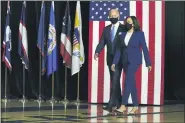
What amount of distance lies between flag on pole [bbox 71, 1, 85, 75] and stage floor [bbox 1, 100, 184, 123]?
71cm

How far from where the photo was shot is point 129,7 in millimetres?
10461

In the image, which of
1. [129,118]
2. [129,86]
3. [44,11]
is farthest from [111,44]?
[44,11]

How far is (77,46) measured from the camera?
35.2 ft

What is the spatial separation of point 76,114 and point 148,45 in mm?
2231

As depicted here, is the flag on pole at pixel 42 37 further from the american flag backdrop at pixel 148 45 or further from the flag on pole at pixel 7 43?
the american flag backdrop at pixel 148 45

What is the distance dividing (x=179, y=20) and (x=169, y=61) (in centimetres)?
78

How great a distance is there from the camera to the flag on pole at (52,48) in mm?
10828

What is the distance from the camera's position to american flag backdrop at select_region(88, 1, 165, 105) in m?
10.4

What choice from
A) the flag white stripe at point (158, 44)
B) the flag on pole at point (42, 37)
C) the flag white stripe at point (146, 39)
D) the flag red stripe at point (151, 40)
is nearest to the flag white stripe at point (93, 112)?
the flag white stripe at point (146, 39)

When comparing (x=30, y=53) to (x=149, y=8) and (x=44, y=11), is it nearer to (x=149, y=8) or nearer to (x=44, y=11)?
(x=44, y=11)

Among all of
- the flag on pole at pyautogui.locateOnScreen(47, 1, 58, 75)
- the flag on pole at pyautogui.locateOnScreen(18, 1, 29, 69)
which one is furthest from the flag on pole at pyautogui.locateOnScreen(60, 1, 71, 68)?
the flag on pole at pyautogui.locateOnScreen(18, 1, 29, 69)

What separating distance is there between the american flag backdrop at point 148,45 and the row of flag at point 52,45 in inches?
10.4

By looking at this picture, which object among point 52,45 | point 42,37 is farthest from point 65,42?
point 42,37

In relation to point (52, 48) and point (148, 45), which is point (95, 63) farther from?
point (148, 45)
